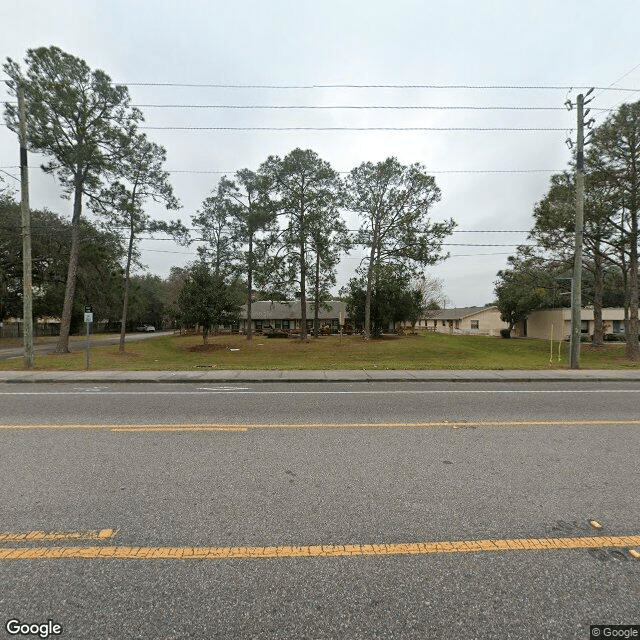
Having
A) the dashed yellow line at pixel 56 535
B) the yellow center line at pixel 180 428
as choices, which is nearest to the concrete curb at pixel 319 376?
the yellow center line at pixel 180 428

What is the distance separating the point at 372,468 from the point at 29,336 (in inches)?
635

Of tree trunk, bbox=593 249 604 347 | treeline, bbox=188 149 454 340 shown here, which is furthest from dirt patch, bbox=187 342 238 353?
tree trunk, bbox=593 249 604 347

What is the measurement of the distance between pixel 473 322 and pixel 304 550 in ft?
238

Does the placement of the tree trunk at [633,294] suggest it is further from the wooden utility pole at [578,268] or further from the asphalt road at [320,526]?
the asphalt road at [320,526]

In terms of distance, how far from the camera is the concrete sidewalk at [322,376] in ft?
38.2

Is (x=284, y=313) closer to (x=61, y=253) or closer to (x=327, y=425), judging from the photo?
(x=61, y=253)

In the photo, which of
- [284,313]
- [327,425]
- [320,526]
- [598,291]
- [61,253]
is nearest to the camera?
[320,526]

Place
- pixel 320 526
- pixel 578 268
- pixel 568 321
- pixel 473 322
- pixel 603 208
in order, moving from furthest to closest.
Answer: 1. pixel 473 322
2. pixel 568 321
3. pixel 603 208
4. pixel 578 268
5. pixel 320 526

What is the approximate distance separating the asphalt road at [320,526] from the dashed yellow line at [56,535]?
19 millimetres

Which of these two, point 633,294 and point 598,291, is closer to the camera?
point 633,294

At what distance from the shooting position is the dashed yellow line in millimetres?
3023

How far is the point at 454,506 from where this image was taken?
11.6 feet

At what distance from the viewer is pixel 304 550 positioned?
2873mm

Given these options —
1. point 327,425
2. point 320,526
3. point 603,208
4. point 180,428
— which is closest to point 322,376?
point 327,425
